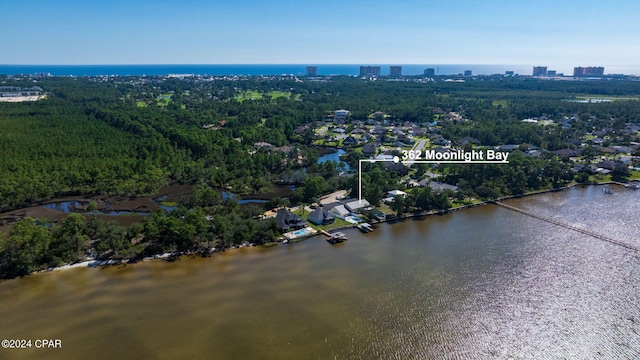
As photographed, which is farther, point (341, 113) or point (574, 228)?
point (341, 113)

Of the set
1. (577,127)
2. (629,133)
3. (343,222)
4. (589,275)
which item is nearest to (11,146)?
(343,222)

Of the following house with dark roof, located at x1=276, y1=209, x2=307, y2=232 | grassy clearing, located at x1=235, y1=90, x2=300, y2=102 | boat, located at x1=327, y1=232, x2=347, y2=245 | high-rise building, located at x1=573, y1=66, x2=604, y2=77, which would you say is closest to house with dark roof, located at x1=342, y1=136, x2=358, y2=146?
house with dark roof, located at x1=276, y1=209, x2=307, y2=232

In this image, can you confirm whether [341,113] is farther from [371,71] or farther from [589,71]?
[589,71]

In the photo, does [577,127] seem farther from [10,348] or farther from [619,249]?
[10,348]

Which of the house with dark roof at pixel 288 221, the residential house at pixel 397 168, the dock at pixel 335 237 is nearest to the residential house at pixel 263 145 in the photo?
the residential house at pixel 397 168

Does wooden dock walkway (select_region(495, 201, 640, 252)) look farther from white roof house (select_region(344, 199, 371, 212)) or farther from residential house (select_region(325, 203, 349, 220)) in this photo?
residential house (select_region(325, 203, 349, 220))

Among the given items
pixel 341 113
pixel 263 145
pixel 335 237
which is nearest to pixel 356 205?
pixel 335 237
